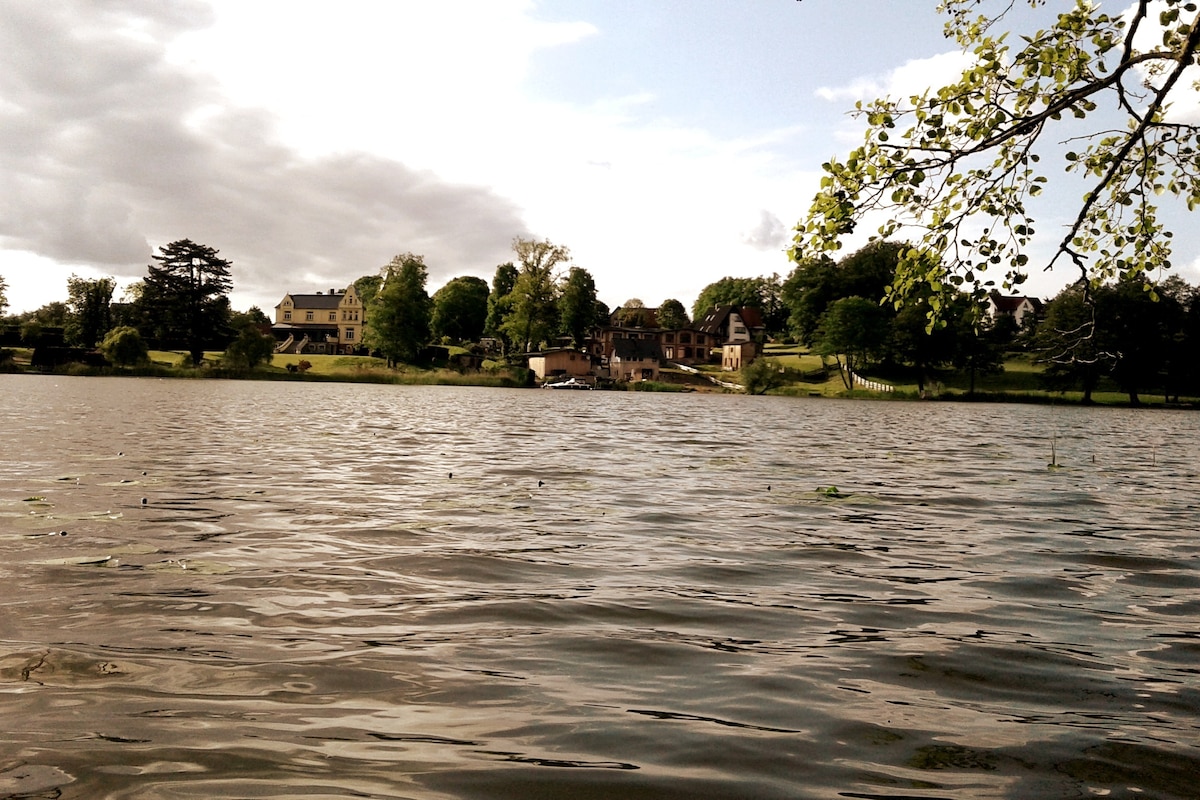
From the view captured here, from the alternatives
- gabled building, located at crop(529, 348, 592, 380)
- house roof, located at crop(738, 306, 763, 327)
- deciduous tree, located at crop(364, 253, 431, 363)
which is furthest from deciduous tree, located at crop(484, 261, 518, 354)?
house roof, located at crop(738, 306, 763, 327)

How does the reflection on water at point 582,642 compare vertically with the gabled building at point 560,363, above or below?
below

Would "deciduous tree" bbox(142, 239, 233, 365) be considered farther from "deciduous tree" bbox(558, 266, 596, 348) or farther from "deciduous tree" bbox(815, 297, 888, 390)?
"deciduous tree" bbox(815, 297, 888, 390)

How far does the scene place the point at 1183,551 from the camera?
1041 cm

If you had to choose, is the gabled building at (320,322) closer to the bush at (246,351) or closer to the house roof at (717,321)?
the bush at (246,351)

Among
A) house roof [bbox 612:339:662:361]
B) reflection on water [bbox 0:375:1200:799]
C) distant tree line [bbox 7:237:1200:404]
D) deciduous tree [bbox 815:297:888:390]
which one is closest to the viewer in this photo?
reflection on water [bbox 0:375:1200:799]

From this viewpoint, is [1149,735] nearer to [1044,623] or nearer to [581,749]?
[1044,623]

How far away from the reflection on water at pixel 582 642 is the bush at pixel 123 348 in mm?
95450

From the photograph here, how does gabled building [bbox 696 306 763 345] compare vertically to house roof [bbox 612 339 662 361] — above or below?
above

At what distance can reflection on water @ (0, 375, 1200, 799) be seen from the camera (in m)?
4.05

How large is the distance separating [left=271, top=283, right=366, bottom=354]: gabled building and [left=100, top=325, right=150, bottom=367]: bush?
226 ft

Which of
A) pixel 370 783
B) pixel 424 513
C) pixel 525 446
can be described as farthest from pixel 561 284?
pixel 370 783

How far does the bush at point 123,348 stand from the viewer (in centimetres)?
9838

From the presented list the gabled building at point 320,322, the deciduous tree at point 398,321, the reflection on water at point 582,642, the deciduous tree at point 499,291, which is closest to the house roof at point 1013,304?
the deciduous tree at point 499,291

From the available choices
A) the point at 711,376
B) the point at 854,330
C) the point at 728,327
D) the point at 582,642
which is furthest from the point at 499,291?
the point at 582,642
